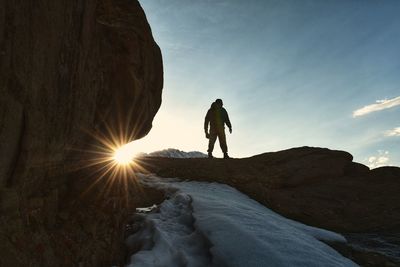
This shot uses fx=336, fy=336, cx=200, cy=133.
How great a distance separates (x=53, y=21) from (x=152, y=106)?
6.21 m

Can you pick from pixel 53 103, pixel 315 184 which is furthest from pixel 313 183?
pixel 53 103

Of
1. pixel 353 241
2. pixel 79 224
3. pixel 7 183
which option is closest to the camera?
pixel 7 183

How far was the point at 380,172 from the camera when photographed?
A: 51.7 ft

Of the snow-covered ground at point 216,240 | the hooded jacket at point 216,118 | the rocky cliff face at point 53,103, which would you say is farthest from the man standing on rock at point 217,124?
the rocky cliff face at point 53,103

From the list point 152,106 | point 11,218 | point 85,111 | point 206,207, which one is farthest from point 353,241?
point 11,218

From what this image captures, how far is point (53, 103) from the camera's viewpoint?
5.42m

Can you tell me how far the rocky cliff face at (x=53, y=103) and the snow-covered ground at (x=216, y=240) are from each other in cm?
99

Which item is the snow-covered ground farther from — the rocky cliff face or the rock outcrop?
the rock outcrop

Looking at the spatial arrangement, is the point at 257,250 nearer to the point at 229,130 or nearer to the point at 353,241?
the point at 353,241

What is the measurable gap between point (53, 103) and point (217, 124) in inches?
551

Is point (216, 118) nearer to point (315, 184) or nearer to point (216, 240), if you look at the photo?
point (315, 184)

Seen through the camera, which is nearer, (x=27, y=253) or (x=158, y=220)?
(x=27, y=253)

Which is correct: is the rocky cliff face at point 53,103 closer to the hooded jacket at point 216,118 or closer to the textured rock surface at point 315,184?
the textured rock surface at point 315,184

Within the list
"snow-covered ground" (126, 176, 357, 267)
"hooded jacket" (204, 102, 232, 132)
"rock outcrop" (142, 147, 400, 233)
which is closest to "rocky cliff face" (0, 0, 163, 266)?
"snow-covered ground" (126, 176, 357, 267)
